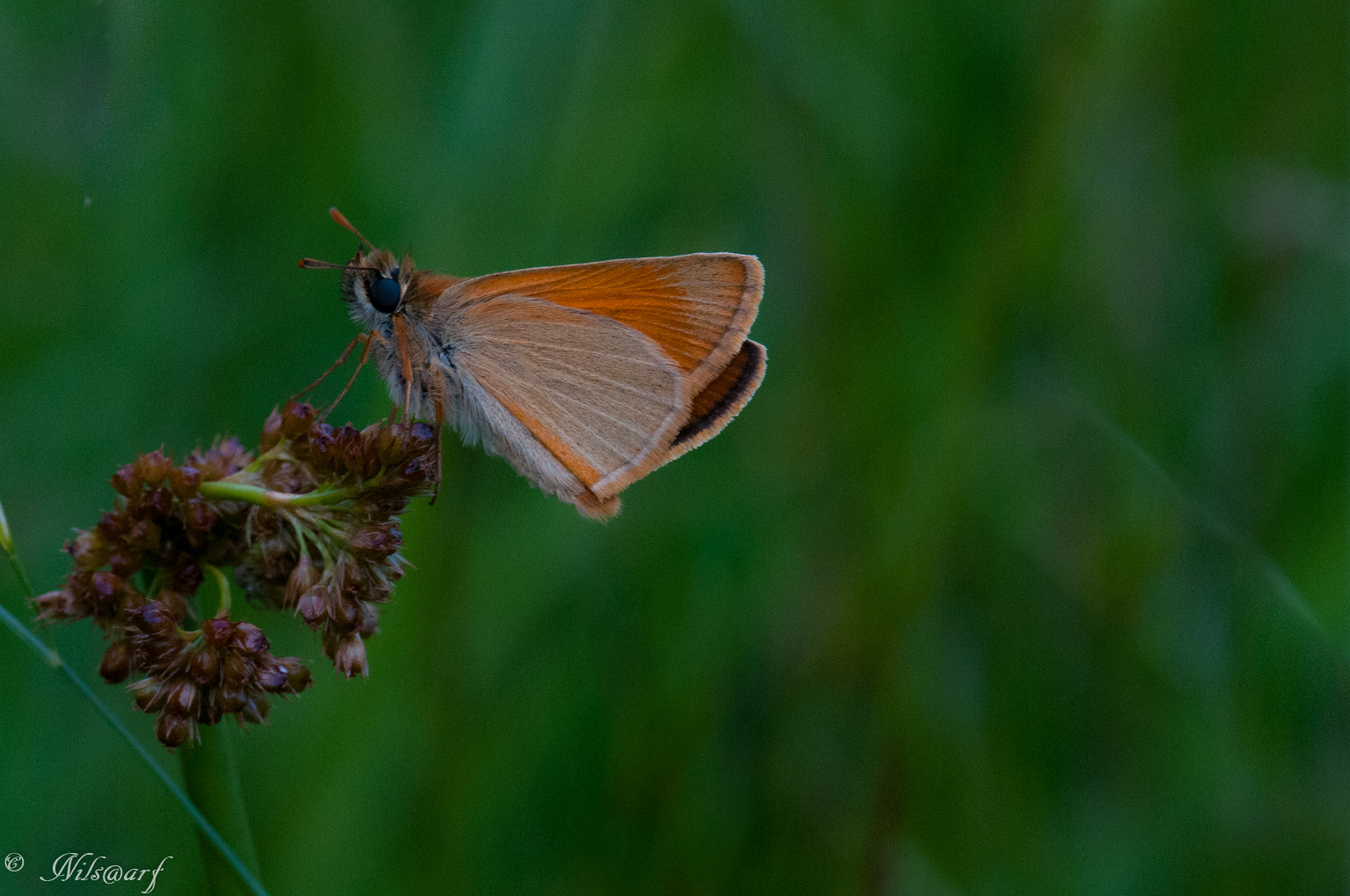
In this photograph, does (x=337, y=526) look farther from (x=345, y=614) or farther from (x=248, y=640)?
(x=248, y=640)

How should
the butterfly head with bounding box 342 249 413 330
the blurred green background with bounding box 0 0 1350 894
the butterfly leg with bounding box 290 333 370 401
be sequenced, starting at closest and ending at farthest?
the butterfly leg with bounding box 290 333 370 401, the butterfly head with bounding box 342 249 413 330, the blurred green background with bounding box 0 0 1350 894

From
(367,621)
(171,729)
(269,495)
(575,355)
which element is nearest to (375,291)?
(575,355)

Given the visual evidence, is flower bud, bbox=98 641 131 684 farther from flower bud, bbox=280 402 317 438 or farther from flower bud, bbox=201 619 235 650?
flower bud, bbox=280 402 317 438

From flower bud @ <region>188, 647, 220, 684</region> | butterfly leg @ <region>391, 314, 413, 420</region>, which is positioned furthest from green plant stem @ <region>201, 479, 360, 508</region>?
butterfly leg @ <region>391, 314, 413, 420</region>

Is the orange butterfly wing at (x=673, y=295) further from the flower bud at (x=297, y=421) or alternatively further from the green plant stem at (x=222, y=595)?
the green plant stem at (x=222, y=595)

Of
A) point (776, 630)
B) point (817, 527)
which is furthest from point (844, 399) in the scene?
point (776, 630)

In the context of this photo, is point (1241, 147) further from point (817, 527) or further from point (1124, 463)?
point (817, 527)
